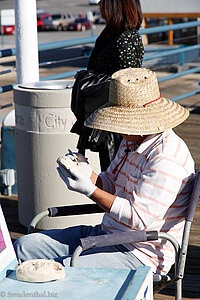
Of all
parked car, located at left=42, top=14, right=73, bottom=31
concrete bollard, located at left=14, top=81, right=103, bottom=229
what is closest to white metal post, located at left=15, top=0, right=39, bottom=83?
concrete bollard, located at left=14, top=81, right=103, bottom=229

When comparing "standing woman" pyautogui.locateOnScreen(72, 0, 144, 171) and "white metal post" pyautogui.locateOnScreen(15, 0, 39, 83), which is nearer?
"standing woman" pyautogui.locateOnScreen(72, 0, 144, 171)

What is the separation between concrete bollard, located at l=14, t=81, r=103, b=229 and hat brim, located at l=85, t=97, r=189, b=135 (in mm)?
1482

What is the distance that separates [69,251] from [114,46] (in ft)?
4.67

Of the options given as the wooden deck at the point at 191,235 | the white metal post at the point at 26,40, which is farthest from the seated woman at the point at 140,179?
the white metal post at the point at 26,40

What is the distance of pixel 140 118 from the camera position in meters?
2.54

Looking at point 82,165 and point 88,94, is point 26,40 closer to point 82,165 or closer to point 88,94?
point 88,94

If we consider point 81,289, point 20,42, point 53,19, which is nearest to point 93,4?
point 53,19

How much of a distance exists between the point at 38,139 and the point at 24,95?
13.1 inches

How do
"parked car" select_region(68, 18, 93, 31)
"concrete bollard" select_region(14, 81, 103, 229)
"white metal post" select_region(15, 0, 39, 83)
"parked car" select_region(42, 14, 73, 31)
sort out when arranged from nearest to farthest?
"concrete bollard" select_region(14, 81, 103, 229) → "white metal post" select_region(15, 0, 39, 83) → "parked car" select_region(42, 14, 73, 31) → "parked car" select_region(68, 18, 93, 31)

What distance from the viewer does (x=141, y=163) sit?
2.61 metres

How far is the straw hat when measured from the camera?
8.32ft

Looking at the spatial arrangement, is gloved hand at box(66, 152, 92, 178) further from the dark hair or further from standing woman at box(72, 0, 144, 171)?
the dark hair

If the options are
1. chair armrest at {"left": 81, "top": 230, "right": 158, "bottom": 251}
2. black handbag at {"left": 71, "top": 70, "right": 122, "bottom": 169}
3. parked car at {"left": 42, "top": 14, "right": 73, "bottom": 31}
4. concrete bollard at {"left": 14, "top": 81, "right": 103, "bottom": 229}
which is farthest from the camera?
parked car at {"left": 42, "top": 14, "right": 73, "bottom": 31}

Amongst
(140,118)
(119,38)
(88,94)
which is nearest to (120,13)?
(119,38)
